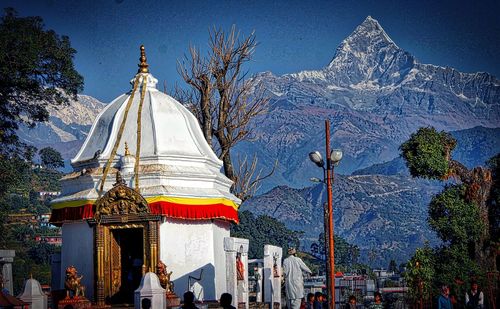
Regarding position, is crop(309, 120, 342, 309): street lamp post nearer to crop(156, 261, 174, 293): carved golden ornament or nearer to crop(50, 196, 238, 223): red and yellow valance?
crop(50, 196, 238, 223): red and yellow valance

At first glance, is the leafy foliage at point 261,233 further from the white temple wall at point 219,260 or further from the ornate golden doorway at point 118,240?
the ornate golden doorway at point 118,240

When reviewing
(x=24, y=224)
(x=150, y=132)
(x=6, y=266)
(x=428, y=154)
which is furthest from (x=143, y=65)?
(x=24, y=224)

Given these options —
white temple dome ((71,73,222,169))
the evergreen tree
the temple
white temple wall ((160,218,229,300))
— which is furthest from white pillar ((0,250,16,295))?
the evergreen tree

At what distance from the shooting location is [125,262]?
2291 cm

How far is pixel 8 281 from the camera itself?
23750 millimetres

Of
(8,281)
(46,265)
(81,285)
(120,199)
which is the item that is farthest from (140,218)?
(46,265)

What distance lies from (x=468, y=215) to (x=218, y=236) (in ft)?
33.5

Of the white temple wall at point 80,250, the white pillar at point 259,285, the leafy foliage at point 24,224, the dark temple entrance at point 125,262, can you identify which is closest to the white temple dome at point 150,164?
the white temple wall at point 80,250

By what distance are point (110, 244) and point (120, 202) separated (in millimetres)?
1144

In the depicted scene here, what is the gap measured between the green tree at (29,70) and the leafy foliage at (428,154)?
1305cm

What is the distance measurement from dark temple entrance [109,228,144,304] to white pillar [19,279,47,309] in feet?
7.38

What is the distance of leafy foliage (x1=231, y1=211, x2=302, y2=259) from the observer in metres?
122

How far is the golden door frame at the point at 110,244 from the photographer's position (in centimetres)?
2156

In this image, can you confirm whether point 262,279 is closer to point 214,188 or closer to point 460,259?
point 214,188
